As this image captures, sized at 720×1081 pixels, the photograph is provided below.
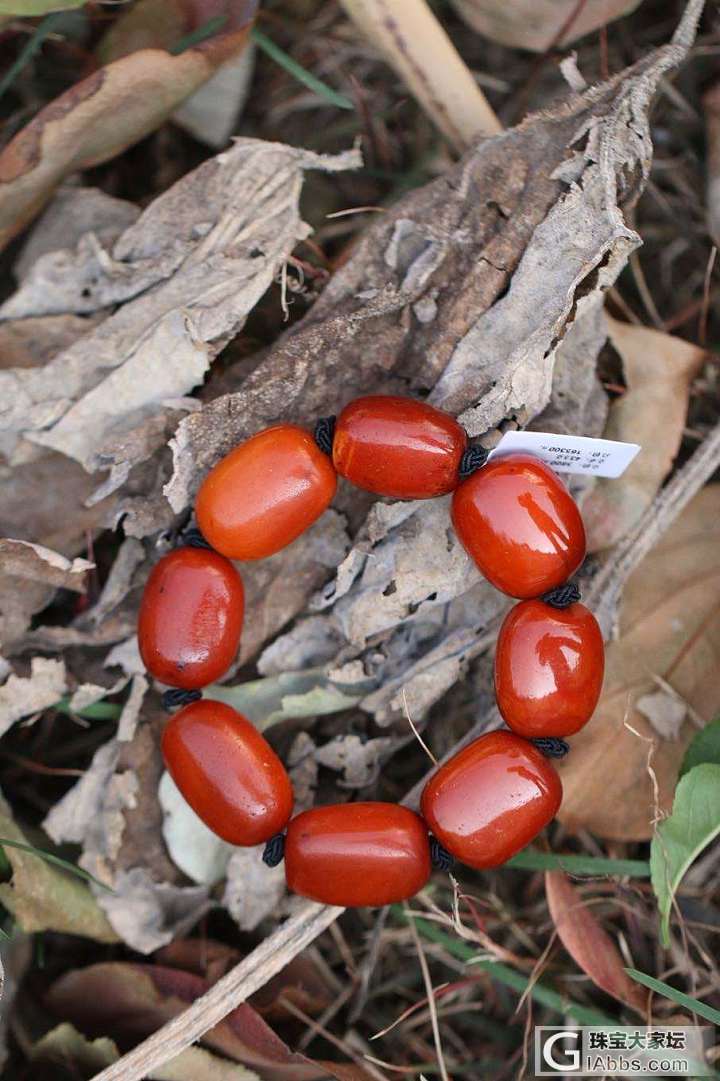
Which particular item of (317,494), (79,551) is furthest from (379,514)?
(79,551)

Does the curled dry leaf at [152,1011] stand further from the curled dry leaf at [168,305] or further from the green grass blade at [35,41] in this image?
the green grass blade at [35,41]

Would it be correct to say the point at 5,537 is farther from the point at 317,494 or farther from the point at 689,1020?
the point at 689,1020

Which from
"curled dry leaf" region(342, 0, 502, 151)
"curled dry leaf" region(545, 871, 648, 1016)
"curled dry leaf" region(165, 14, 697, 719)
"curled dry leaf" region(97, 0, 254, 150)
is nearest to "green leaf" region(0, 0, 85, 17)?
"curled dry leaf" region(97, 0, 254, 150)

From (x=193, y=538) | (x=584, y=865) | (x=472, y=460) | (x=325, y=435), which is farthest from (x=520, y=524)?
(x=584, y=865)

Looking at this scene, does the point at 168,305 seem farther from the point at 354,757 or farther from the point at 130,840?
the point at 130,840

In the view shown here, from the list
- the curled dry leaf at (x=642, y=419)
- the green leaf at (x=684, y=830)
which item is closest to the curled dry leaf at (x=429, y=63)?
the curled dry leaf at (x=642, y=419)

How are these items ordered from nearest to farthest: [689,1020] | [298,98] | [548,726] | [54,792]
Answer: [548,726], [689,1020], [54,792], [298,98]
